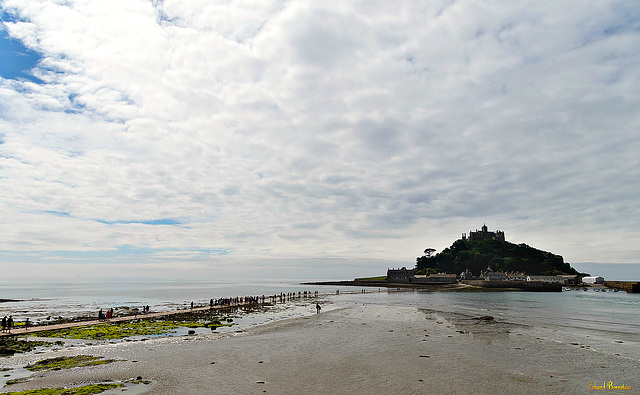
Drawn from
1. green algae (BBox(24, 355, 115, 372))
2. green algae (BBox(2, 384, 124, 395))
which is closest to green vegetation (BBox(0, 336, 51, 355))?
green algae (BBox(24, 355, 115, 372))

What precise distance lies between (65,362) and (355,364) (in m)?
16.8

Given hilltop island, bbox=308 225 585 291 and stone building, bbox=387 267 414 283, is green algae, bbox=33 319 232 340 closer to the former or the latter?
hilltop island, bbox=308 225 585 291

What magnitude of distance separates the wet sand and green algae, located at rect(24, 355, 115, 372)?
103cm

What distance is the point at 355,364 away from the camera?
850 inches

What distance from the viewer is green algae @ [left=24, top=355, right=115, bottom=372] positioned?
19.7 m

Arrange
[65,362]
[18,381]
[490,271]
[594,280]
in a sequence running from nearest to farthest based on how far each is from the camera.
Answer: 1. [18,381]
2. [65,362]
3. [594,280]
4. [490,271]

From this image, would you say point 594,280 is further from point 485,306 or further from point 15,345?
point 15,345

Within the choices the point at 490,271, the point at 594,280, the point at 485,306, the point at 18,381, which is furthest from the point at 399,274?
the point at 18,381

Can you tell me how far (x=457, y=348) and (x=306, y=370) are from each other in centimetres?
1211

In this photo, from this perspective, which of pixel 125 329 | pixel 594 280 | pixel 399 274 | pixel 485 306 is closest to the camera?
pixel 125 329

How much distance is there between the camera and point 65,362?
20859 mm

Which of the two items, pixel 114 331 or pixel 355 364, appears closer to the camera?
pixel 355 364
